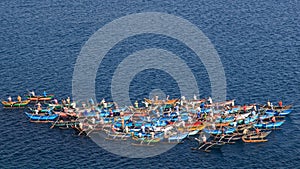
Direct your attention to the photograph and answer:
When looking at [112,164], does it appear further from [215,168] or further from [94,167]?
[215,168]

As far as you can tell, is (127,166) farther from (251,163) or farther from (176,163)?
(251,163)

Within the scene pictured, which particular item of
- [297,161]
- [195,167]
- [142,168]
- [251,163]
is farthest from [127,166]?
[297,161]

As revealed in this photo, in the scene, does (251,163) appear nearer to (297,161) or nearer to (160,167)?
(297,161)

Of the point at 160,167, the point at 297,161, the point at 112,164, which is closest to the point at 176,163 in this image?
the point at 160,167

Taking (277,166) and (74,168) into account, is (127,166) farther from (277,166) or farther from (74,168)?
(277,166)

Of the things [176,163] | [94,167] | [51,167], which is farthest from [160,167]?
[51,167]

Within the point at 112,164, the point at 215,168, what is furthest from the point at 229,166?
the point at 112,164
